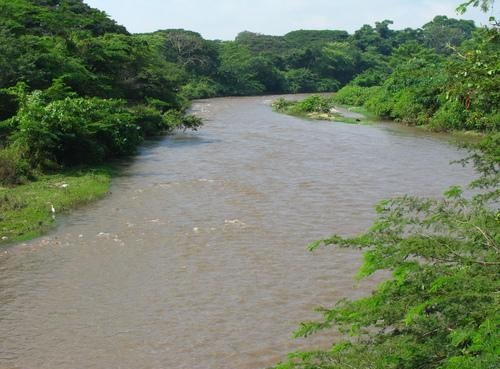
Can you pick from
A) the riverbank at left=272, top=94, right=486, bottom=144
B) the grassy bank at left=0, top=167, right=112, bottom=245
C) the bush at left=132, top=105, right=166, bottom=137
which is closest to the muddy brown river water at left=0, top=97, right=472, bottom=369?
the grassy bank at left=0, top=167, right=112, bottom=245

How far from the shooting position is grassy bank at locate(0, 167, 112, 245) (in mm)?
13547

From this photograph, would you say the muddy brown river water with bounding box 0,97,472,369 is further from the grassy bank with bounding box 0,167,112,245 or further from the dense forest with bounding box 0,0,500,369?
the dense forest with bounding box 0,0,500,369

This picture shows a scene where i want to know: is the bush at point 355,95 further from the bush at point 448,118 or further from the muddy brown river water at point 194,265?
the muddy brown river water at point 194,265

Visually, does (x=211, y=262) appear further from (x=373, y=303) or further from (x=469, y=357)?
(x=469, y=357)

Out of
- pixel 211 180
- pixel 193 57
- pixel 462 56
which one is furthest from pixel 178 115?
pixel 193 57

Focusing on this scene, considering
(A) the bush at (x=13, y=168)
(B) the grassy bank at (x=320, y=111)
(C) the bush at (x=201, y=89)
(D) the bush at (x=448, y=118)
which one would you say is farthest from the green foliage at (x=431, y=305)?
(C) the bush at (x=201, y=89)

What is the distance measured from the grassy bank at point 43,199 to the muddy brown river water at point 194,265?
472 millimetres

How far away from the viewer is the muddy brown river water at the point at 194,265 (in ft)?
29.1

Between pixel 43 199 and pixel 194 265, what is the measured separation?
5.69 metres

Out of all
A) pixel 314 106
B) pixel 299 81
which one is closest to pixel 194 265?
pixel 314 106

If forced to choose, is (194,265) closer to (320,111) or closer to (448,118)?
(448,118)

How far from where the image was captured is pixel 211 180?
782 inches

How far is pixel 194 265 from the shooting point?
12039 mm

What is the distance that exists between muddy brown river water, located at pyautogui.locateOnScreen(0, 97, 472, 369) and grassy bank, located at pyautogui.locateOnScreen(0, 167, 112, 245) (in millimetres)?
472
